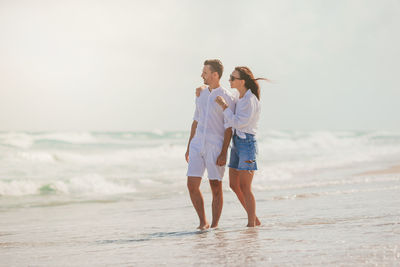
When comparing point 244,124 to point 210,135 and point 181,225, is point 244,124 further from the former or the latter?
point 181,225

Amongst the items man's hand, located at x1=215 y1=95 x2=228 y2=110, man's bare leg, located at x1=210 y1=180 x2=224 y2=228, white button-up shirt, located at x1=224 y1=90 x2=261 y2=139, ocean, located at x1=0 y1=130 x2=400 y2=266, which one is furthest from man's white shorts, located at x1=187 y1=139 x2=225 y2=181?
ocean, located at x1=0 y1=130 x2=400 y2=266

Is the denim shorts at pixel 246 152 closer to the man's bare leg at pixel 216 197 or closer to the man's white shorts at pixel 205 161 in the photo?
the man's white shorts at pixel 205 161

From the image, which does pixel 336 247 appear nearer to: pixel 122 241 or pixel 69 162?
pixel 122 241

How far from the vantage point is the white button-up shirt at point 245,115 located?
5.64 meters

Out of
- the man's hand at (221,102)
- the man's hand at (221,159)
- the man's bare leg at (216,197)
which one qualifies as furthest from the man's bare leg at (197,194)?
the man's hand at (221,102)

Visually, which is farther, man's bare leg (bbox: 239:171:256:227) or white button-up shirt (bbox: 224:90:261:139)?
man's bare leg (bbox: 239:171:256:227)

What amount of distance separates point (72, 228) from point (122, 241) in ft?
5.82

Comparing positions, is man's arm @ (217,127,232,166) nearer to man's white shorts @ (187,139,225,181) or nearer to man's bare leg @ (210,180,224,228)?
man's white shorts @ (187,139,225,181)

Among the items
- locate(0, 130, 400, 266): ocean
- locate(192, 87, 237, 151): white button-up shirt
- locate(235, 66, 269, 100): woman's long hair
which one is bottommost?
locate(0, 130, 400, 266): ocean

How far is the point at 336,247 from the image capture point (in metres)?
4.45

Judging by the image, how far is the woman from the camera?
5660 mm

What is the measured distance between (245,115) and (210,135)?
0.45 m

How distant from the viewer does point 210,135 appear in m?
5.86

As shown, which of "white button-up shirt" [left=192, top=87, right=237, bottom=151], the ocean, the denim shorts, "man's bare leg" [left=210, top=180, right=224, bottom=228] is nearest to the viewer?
the ocean
